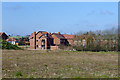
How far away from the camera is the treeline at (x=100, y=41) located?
47384 mm

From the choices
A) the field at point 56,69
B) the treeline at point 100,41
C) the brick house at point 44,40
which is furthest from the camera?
the brick house at point 44,40

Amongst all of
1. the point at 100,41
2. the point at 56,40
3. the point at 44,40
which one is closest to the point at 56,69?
the point at 100,41

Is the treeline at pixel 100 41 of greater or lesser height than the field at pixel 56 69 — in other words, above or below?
above

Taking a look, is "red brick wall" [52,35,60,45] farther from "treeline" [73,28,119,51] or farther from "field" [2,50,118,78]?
"field" [2,50,118,78]

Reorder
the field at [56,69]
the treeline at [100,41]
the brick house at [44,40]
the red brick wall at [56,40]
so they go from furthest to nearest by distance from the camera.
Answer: the red brick wall at [56,40] → the brick house at [44,40] → the treeline at [100,41] → the field at [56,69]

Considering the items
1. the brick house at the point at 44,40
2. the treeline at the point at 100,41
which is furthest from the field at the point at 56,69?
the brick house at the point at 44,40

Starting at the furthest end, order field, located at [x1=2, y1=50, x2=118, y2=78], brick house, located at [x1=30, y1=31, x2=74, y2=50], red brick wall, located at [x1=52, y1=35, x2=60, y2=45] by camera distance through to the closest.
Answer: red brick wall, located at [x1=52, y1=35, x2=60, y2=45], brick house, located at [x1=30, y1=31, x2=74, y2=50], field, located at [x1=2, y1=50, x2=118, y2=78]

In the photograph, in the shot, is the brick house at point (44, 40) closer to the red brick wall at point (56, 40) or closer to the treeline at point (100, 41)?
the red brick wall at point (56, 40)

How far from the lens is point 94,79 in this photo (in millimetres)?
8164

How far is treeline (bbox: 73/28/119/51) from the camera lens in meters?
47.4

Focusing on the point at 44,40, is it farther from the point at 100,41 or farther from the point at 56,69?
the point at 56,69

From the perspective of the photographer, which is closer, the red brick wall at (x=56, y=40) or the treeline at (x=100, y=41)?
the treeline at (x=100, y=41)

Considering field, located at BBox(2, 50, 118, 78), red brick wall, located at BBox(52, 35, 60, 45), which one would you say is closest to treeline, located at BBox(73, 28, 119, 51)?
red brick wall, located at BBox(52, 35, 60, 45)

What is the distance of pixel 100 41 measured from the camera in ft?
161
